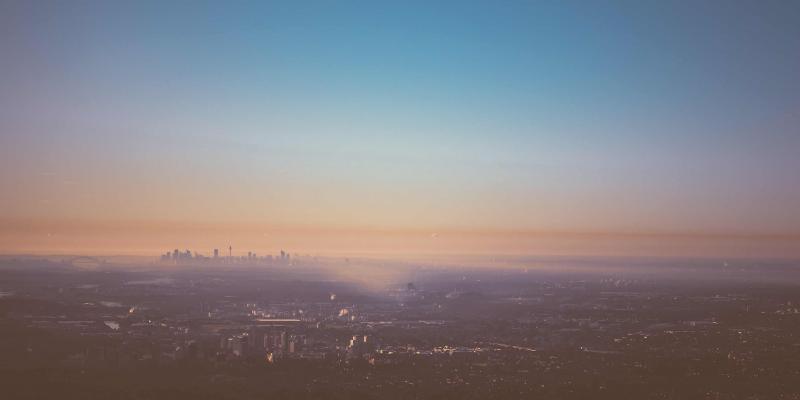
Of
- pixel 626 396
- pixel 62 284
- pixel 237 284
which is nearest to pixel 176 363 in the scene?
pixel 626 396

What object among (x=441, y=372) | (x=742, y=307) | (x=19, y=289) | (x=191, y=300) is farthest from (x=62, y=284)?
(x=742, y=307)

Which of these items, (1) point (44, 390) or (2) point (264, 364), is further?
(2) point (264, 364)

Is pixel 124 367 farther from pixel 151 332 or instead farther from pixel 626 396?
pixel 626 396

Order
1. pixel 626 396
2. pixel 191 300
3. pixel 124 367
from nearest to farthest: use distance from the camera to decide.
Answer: pixel 626 396, pixel 124 367, pixel 191 300

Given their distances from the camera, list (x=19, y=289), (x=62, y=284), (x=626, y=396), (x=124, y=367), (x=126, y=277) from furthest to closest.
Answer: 1. (x=126, y=277)
2. (x=62, y=284)
3. (x=19, y=289)
4. (x=124, y=367)
5. (x=626, y=396)

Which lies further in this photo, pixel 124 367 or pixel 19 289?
pixel 19 289

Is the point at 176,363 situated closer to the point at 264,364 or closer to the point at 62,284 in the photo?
the point at 264,364

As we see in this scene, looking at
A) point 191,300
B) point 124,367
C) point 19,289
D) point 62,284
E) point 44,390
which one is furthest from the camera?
point 62,284

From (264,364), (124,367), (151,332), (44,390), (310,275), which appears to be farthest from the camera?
(310,275)
